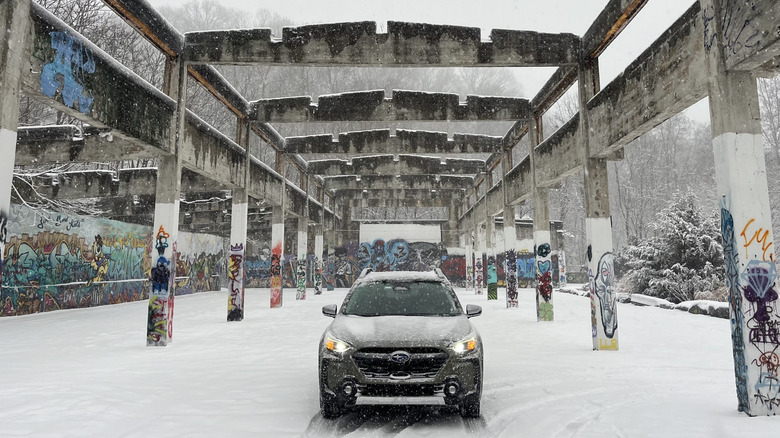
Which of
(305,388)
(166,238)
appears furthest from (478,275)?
(305,388)

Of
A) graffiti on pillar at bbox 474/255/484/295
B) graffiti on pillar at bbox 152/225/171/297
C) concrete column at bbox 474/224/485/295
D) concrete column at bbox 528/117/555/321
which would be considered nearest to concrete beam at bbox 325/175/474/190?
concrete column at bbox 474/224/485/295

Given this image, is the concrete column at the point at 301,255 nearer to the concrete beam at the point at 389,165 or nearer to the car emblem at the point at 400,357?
the concrete beam at the point at 389,165

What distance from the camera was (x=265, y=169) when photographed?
721 inches

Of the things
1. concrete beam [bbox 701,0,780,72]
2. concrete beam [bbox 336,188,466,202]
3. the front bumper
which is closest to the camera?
the front bumper

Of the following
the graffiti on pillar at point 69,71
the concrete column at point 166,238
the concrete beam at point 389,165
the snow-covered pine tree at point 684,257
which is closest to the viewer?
the graffiti on pillar at point 69,71

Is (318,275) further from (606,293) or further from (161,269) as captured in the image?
(606,293)

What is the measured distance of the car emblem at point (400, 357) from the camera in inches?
174

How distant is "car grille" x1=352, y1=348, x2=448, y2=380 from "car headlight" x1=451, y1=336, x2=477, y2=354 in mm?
134

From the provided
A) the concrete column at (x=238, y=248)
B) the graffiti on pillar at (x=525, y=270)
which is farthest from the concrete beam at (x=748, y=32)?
the graffiti on pillar at (x=525, y=270)

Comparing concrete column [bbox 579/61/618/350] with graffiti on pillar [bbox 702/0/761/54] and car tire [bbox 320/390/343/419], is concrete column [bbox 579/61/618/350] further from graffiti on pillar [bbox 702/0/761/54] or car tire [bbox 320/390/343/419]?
car tire [bbox 320/390/343/419]

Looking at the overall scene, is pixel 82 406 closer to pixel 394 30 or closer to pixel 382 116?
pixel 394 30

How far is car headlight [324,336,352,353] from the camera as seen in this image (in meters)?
4.56

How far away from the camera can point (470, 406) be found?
468cm

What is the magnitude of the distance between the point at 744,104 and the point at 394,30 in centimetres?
743
